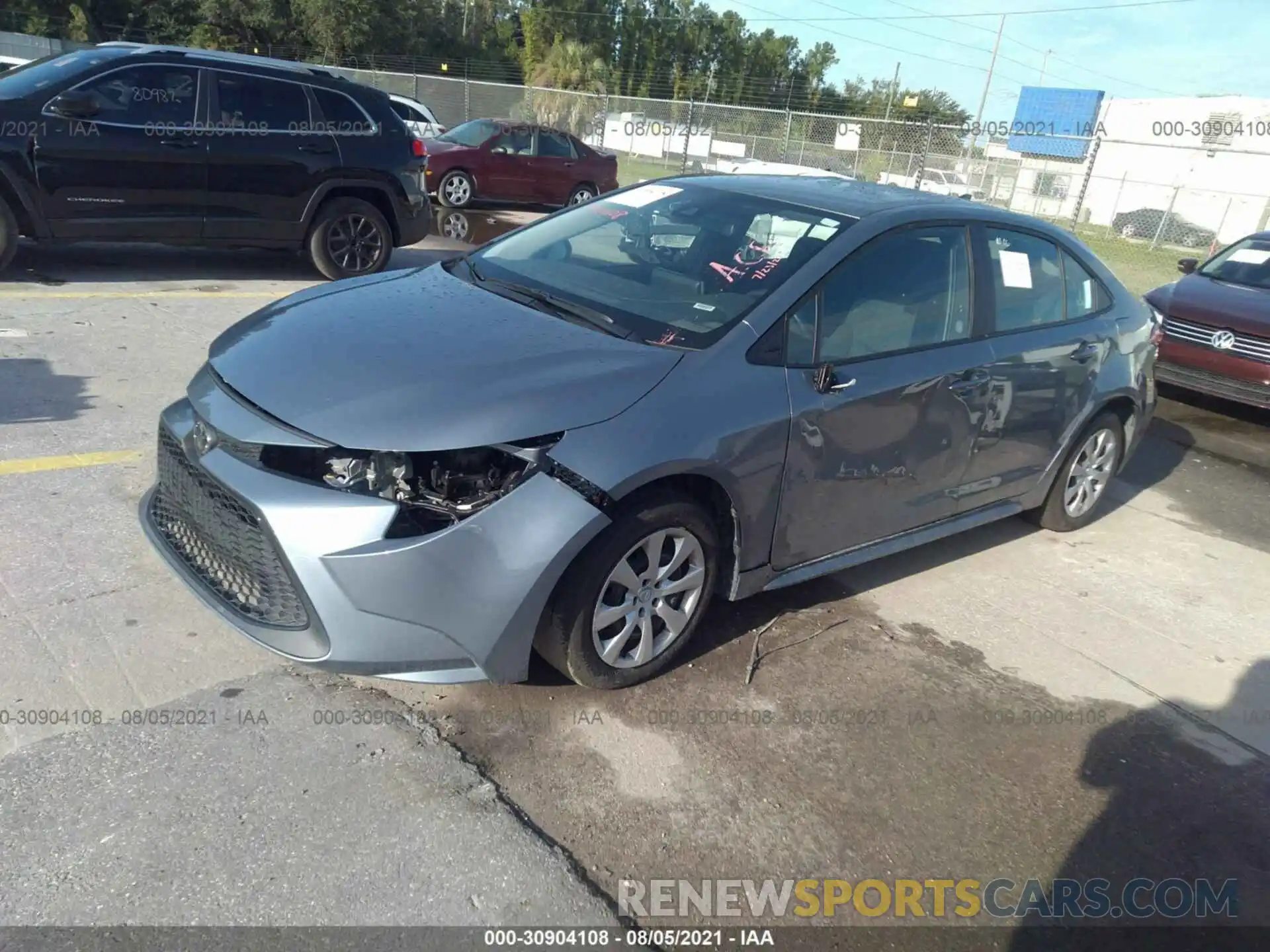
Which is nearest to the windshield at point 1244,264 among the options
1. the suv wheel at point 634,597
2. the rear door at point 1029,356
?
the rear door at point 1029,356

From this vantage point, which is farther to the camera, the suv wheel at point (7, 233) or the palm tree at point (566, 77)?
the palm tree at point (566, 77)

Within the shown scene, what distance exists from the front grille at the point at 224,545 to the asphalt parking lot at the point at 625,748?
1.12ft

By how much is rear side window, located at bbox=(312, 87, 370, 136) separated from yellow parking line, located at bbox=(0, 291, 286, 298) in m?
1.54

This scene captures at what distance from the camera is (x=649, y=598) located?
3.19 metres

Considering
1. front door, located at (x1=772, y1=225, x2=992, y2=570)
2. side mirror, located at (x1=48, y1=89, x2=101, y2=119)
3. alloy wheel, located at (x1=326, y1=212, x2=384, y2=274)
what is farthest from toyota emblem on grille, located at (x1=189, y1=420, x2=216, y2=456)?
alloy wheel, located at (x1=326, y1=212, x2=384, y2=274)

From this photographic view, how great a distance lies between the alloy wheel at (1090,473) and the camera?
5109mm

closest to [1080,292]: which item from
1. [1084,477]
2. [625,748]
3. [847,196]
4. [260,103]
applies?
[1084,477]

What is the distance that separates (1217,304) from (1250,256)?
121 centimetres

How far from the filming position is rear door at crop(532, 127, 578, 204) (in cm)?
1633

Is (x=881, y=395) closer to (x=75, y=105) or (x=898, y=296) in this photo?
(x=898, y=296)

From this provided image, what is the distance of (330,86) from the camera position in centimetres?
831

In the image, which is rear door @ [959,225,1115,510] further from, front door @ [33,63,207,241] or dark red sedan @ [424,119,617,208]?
dark red sedan @ [424,119,617,208]

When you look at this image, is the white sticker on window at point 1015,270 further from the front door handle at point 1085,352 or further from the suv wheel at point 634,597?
the suv wheel at point 634,597

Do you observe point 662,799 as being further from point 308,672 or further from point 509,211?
point 509,211
